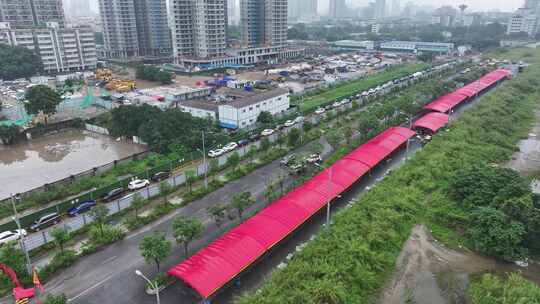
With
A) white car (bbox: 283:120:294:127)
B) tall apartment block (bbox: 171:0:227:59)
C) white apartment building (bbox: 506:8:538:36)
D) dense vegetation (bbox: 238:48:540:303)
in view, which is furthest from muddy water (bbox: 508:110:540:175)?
white apartment building (bbox: 506:8:538:36)

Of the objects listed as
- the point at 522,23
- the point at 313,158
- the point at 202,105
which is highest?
the point at 522,23

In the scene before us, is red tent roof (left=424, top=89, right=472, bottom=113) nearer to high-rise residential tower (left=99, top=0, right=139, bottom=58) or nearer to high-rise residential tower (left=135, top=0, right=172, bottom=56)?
high-rise residential tower (left=99, top=0, right=139, bottom=58)

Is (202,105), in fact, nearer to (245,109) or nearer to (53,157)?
(245,109)

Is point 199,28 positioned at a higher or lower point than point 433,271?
higher

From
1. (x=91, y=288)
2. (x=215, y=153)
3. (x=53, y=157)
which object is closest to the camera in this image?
(x=91, y=288)

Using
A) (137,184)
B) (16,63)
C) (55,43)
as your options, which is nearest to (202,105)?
(137,184)

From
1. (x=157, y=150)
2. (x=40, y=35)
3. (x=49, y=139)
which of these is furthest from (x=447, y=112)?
(x=40, y=35)

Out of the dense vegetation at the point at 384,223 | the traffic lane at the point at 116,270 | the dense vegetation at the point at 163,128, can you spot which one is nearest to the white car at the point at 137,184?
the traffic lane at the point at 116,270
